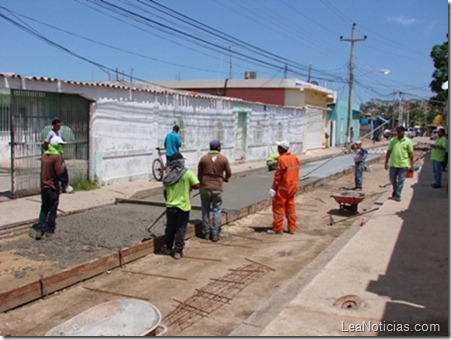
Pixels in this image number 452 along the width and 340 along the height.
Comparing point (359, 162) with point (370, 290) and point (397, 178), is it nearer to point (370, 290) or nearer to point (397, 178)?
point (397, 178)

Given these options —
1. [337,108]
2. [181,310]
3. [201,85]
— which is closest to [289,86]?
[201,85]

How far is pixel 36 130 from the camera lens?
1151 centimetres

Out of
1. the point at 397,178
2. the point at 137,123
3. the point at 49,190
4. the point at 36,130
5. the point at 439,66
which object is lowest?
the point at 397,178

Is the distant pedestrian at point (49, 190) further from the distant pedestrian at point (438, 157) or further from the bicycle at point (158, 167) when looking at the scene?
the distant pedestrian at point (438, 157)

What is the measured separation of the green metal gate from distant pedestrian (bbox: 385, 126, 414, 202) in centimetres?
761

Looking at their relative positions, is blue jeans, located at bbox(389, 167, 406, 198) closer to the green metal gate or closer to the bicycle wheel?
the bicycle wheel

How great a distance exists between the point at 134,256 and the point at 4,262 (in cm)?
178

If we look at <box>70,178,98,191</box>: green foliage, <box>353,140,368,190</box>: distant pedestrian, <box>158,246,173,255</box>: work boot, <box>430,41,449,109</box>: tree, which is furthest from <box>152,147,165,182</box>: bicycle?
<box>430,41,449,109</box>: tree

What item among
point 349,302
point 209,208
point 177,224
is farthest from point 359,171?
point 349,302

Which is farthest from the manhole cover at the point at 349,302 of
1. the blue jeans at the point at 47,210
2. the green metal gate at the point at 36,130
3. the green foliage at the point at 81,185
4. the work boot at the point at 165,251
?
the green foliage at the point at 81,185

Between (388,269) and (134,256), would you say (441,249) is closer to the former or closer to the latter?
(388,269)

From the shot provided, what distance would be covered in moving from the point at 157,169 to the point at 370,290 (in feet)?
34.3

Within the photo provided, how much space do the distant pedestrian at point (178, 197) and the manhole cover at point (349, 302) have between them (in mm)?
3126

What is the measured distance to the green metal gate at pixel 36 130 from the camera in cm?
1110
